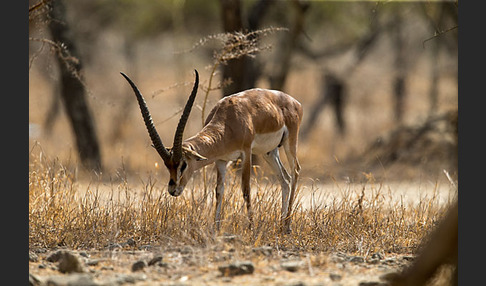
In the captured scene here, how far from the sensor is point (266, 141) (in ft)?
28.9

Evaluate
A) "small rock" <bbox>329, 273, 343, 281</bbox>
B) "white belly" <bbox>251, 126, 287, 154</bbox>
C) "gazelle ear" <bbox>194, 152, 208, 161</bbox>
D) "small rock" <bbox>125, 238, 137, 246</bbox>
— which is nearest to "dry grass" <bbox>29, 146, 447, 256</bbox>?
"small rock" <bbox>125, 238, 137, 246</bbox>

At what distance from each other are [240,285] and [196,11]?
20944 mm

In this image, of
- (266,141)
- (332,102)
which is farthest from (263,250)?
(332,102)

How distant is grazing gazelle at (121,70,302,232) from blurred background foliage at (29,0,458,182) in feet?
5.84

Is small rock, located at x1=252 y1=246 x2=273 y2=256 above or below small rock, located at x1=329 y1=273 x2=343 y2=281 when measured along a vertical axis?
above

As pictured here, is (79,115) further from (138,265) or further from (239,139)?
(138,265)

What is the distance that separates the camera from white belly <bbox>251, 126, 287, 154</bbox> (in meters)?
8.75

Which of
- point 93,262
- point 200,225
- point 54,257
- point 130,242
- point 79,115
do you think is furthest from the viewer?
point 79,115

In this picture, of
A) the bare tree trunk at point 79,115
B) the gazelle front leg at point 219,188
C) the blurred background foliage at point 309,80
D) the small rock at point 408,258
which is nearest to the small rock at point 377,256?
the small rock at point 408,258

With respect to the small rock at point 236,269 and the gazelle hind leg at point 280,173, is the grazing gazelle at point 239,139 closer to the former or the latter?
the gazelle hind leg at point 280,173

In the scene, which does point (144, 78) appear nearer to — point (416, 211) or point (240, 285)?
point (416, 211)

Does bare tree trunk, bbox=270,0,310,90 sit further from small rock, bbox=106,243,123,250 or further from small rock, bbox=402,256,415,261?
small rock, bbox=106,243,123,250

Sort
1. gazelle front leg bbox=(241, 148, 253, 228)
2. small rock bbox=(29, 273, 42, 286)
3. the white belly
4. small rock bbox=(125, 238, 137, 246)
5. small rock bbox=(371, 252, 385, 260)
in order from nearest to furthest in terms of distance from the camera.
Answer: small rock bbox=(29, 273, 42, 286) < small rock bbox=(371, 252, 385, 260) < small rock bbox=(125, 238, 137, 246) < gazelle front leg bbox=(241, 148, 253, 228) < the white belly

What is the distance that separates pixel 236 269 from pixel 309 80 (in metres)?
32.4
